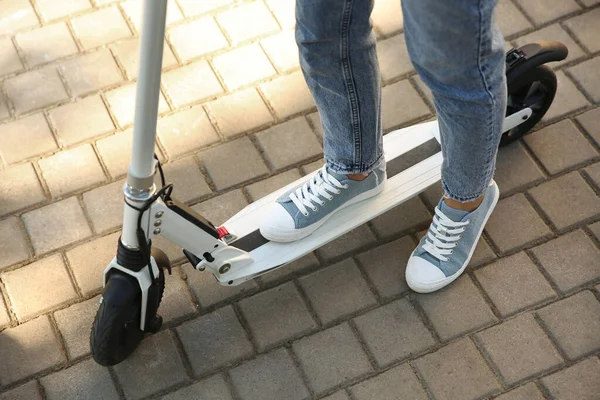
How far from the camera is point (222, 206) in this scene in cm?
267

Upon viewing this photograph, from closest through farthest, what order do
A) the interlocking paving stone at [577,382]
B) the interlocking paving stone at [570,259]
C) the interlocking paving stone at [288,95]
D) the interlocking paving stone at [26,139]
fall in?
1. the interlocking paving stone at [577,382]
2. the interlocking paving stone at [570,259]
3. the interlocking paving stone at [26,139]
4. the interlocking paving stone at [288,95]

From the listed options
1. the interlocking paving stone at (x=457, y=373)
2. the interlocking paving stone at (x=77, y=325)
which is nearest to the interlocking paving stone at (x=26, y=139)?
the interlocking paving stone at (x=77, y=325)

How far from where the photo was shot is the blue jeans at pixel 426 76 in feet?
5.89

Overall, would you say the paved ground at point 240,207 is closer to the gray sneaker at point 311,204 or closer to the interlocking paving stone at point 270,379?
the interlocking paving stone at point 270,379

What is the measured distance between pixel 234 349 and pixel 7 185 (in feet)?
3.21

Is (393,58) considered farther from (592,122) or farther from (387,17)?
(592,122)

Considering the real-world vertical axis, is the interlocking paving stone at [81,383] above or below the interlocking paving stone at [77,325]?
below

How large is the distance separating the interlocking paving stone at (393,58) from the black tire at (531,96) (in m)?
0.47

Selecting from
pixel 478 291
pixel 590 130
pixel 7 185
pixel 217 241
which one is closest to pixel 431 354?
pixel 478 291

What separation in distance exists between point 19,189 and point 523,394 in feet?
5.56

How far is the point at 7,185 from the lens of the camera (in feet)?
8.91

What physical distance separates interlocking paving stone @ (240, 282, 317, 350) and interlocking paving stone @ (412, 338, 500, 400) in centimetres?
35

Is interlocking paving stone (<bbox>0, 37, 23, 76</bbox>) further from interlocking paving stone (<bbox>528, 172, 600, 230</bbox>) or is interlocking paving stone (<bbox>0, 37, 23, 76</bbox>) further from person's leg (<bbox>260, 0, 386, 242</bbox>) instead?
interlocking paving stone (<bbox>528, 172, 600, 230</bbox>)

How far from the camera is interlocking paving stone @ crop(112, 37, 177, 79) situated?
3.03m
